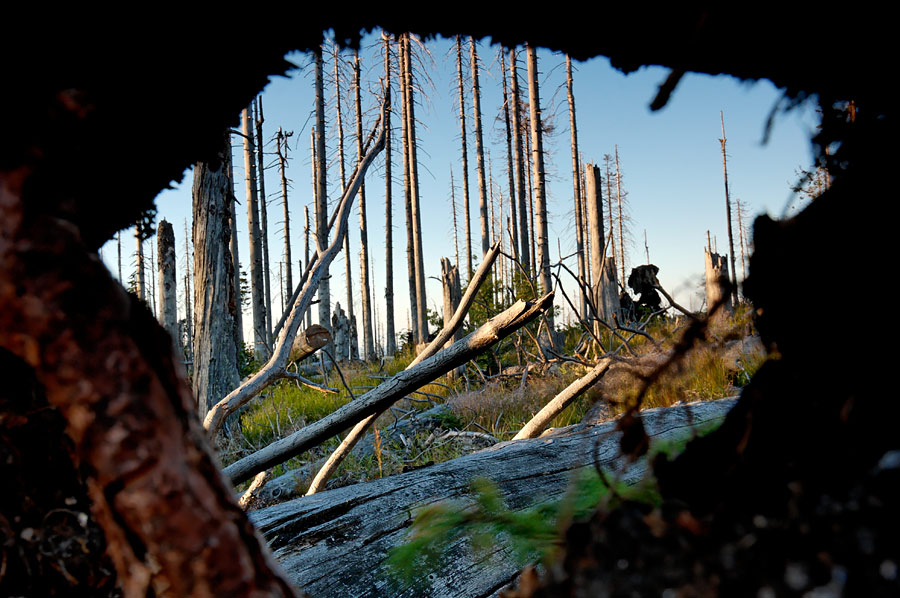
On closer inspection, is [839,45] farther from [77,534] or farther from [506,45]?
[77,534]

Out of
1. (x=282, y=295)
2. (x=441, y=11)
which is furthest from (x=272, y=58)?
(x=282, y=295)

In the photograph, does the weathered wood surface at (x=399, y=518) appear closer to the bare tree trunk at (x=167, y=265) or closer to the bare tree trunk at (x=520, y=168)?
the bare tree trunk at (x=167, y=265)

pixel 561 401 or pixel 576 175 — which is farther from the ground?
pixel 576 175

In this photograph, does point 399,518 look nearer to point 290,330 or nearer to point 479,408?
point 290,330

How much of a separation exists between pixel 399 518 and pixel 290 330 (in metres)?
1.71

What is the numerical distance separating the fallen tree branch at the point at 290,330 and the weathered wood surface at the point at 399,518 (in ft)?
3.71

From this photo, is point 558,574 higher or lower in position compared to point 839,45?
lower

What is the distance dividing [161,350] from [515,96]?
794 inches

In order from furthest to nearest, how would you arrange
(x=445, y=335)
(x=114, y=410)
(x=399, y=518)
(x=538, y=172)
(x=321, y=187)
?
(x=321, y=187), (x=538, y=172), (x=445, y=335), (x=399, y=518), (x=114, y=410)

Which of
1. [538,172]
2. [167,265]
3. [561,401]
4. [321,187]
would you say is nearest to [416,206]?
[321,187]

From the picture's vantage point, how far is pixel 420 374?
258cm

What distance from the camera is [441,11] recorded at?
0.81 metres

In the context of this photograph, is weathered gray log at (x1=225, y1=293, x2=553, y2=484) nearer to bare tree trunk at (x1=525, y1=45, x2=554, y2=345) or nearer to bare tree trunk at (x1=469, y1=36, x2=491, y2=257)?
bare tree trunk at (x1=525, y1=45, x2=554, y2=345)

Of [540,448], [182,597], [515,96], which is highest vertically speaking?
[515,96]
